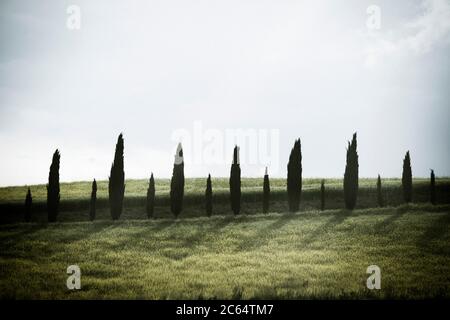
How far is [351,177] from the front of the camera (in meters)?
46.2

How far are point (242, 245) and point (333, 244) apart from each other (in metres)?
5.95

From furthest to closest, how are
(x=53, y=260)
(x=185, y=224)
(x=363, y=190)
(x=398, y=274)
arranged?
(x=363, y=190) < (x=185, y=224) < (x=53, y=260) < (x=398, y=274)

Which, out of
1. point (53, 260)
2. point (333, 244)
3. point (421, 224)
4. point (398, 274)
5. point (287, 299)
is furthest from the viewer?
point (421, 224)

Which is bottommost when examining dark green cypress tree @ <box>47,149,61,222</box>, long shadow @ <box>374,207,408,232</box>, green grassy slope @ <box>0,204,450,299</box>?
green grassy slope @ <box>0,204,450,299</box>

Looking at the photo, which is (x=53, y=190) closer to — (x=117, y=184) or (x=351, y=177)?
(x=117, y=184)

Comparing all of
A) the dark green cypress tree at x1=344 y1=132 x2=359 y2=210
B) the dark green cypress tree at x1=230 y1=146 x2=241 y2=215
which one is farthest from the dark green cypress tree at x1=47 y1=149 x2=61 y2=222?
the dark green cypress tree at x1=344 y1=132 x2=359 y2=210

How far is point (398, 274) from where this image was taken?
64.5 feet

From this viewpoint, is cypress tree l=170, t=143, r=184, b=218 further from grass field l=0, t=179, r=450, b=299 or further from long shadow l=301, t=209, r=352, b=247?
long shadow l=301, t=209, r=352, b=247

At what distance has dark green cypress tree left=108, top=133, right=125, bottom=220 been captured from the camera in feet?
142

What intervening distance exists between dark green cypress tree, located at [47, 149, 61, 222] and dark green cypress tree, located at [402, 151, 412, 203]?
38406 millimetres

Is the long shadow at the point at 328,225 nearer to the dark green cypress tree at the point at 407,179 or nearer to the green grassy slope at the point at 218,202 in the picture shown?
the green grassy slope at the point at 218,202

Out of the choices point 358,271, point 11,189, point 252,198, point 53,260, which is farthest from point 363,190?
point 11,189
